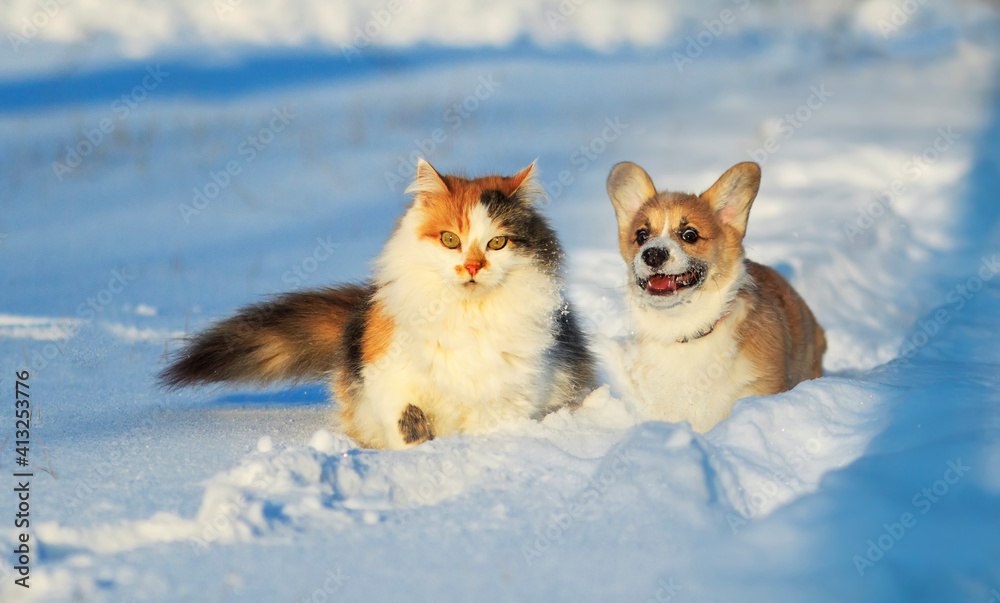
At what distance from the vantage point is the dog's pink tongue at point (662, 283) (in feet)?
10.2

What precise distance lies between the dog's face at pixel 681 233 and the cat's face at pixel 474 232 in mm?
421

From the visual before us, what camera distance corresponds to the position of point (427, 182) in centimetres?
302

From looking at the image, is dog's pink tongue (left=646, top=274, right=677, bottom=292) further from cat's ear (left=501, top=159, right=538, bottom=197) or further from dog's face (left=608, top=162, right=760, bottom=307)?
cat's ear (left=501, top=159, right=538, bottom=197)

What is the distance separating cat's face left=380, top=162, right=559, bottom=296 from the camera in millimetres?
2789

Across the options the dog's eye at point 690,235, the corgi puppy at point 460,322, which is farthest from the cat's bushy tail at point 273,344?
the dog's eye at point 690,235

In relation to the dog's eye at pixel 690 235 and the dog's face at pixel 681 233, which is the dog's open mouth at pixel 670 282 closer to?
the dog's face at pixel 681 233

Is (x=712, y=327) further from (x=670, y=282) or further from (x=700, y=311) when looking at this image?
(x=670, y=282)

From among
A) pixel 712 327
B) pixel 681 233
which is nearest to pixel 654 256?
pixel 681 233

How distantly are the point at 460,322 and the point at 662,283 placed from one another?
887 millimetres

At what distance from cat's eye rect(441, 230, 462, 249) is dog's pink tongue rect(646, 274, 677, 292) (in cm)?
84

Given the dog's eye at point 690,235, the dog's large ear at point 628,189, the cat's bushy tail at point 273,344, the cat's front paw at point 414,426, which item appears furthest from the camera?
the dog's large ear at point 628,189

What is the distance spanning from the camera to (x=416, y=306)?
285 centimetres

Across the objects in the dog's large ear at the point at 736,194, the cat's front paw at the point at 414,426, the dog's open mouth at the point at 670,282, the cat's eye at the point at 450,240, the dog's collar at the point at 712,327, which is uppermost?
the dog's large ear at the point at 736,194

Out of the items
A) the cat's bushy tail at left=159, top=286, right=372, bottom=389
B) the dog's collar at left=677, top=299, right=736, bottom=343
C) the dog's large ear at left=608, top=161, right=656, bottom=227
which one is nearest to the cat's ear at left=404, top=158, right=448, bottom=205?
the cat's bushy tail at left=159, top=286, right=372, bottom=389
